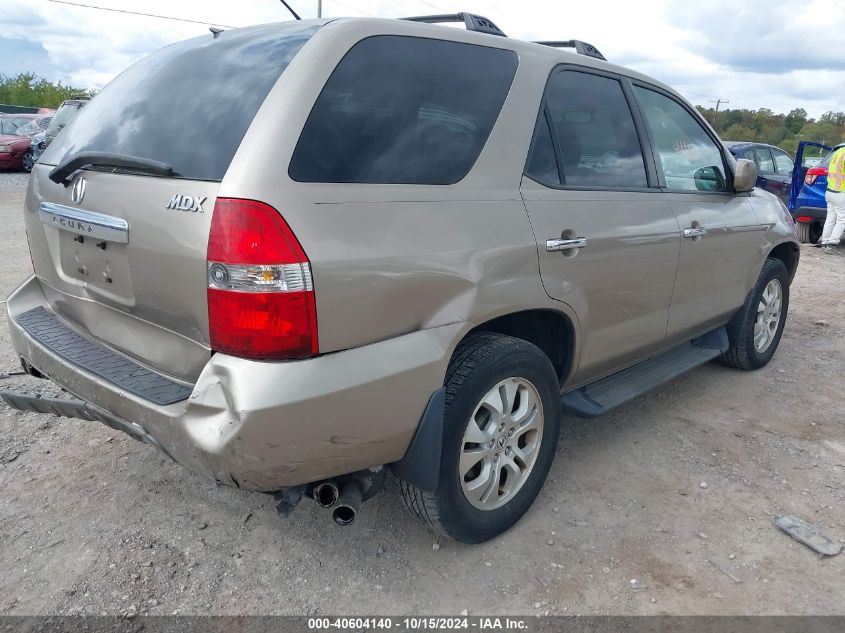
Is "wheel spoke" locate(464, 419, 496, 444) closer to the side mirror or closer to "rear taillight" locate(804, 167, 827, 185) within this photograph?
the side mirror

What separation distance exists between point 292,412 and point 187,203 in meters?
0.69

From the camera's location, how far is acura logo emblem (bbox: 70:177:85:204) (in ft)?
7.60

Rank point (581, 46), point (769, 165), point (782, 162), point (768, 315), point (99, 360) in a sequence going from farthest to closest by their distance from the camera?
point (782, 162) → point (769, 165) → point (768, 315) → point (581, 46) → point (99, 360)

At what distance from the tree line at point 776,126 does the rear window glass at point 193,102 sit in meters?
43.4

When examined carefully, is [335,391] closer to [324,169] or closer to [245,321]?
[245,321]

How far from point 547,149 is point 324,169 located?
1101mm

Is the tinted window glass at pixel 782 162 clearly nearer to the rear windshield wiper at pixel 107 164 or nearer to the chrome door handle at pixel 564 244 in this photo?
the chrome door handle at pixel 564 244

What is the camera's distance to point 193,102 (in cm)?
225

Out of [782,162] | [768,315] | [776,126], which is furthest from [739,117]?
[768,315]

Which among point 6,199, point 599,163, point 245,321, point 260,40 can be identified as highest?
point 260,40

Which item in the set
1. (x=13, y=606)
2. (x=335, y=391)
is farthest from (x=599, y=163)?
(x=13, y=606)

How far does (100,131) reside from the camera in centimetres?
254

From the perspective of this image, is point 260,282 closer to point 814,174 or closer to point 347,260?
point 347,260

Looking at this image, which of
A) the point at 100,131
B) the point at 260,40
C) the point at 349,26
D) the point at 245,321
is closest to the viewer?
the point at 245,321
